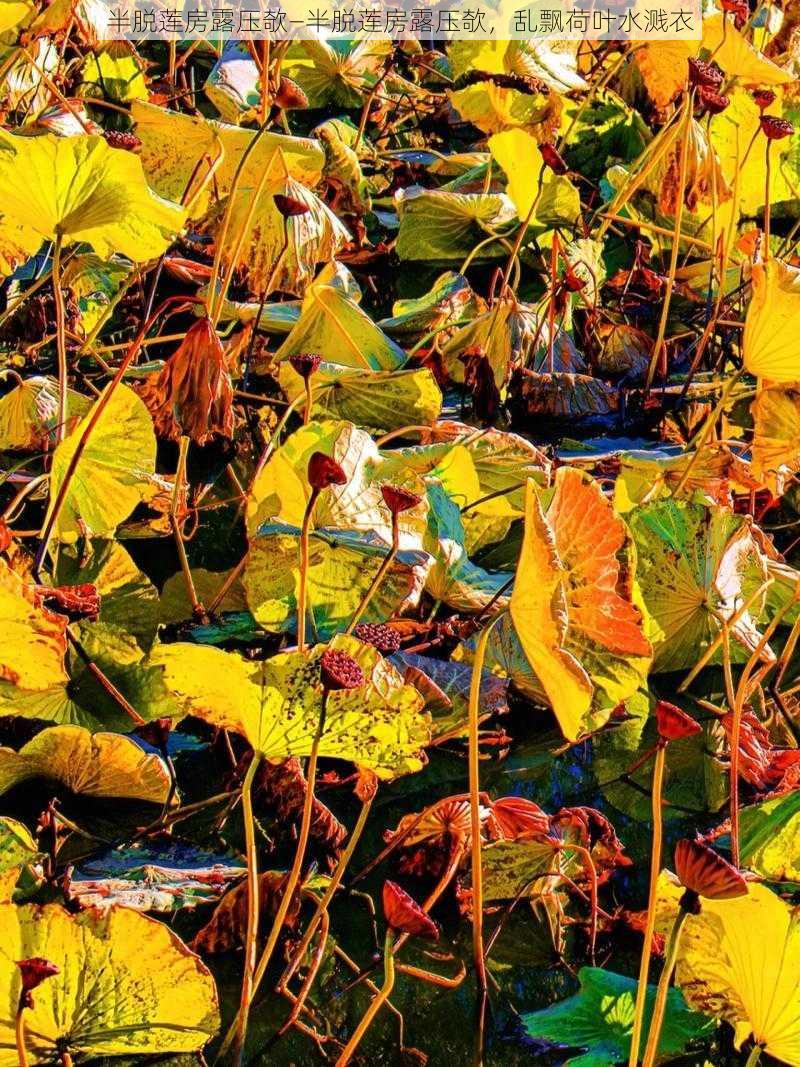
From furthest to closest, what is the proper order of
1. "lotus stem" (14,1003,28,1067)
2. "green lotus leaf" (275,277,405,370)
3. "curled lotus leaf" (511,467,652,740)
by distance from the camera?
"green lotus leaf" (275,277,405,370) < "curled lotus leaf" (511,467,652,740) < "lotus stem" (14,1003,28,1067)

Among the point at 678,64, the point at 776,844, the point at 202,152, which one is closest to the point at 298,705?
the point at 776,844

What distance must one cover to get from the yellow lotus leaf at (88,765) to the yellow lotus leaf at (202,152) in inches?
29.6

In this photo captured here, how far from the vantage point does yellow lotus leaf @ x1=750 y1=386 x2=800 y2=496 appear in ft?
4.15

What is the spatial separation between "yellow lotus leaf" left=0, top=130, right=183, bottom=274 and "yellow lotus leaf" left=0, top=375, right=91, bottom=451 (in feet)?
0.49

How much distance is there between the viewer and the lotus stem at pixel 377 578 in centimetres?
92

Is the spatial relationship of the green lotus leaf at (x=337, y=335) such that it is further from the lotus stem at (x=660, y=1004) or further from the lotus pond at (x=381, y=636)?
the lotus stem at (x=660, y=1004)

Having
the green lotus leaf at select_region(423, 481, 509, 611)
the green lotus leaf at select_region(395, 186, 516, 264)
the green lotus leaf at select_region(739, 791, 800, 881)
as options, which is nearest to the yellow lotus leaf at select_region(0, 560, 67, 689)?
the green lotus leaf at select_region(423, 481, 509, 611)

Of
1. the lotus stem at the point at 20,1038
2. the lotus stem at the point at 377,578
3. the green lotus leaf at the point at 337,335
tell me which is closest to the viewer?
the lotus stem at the point at 20,1038

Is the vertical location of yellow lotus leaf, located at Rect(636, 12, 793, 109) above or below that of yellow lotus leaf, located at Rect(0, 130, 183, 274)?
below

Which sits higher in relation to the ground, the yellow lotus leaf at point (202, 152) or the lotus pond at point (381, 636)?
the yellow lotus leaf at point (202, 152)

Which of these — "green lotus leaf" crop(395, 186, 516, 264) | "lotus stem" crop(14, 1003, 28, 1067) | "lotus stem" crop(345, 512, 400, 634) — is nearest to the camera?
"lotus stem" crop(14, 1003, 28, 1067)

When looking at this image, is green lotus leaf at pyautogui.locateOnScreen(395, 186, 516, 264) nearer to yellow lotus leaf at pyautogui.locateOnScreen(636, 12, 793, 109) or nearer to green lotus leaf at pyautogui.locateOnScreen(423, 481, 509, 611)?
yellow lotus leaf at pyautogui.locateOnScreen(636, 12, 793, 109)

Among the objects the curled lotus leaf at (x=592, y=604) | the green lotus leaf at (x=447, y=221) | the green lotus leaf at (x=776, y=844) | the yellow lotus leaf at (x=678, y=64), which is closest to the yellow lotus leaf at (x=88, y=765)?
the curled lotus leaf at (x=592, y=604)

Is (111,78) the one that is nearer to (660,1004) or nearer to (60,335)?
(60,335)
